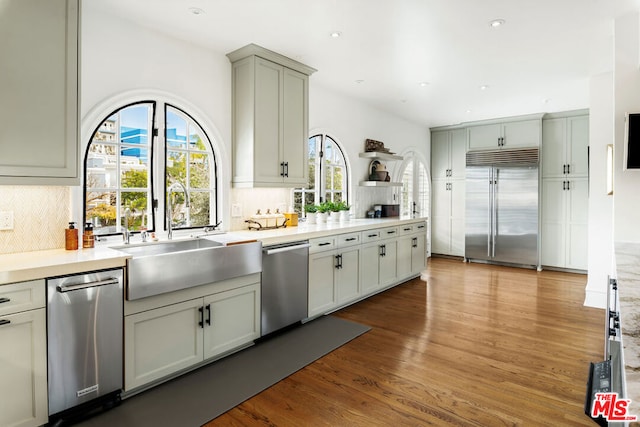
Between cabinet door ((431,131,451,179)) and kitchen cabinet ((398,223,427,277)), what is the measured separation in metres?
2.26

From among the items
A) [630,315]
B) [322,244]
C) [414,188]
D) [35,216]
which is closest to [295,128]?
[322,244]

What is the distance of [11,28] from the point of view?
7.04 feet

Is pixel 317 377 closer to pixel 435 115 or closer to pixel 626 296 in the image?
pixel 626 296

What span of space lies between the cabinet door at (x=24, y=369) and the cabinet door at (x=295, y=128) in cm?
248

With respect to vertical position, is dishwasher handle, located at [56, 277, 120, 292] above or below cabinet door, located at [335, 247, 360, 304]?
above

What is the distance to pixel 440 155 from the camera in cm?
769

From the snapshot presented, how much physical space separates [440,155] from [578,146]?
232 cm

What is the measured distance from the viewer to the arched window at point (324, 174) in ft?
16.0

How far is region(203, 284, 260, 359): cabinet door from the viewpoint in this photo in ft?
9.11

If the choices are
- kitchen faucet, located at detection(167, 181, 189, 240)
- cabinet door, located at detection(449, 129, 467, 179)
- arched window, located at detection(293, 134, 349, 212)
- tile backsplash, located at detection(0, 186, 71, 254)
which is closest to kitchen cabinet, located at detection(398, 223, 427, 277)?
arched window, located at detection(293, 134, 349, 212)

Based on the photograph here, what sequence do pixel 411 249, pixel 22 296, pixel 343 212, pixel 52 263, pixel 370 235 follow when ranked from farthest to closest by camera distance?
pixel 411 249
pixel 343 212
pixel 370 235
pixel 52 263
pixel 22 296

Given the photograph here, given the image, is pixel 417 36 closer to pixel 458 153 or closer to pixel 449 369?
pixel 449 369

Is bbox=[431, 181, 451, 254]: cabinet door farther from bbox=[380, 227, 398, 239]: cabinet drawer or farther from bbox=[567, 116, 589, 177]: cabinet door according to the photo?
bbox=[380, 227, 398, 239]: cabinet drawer

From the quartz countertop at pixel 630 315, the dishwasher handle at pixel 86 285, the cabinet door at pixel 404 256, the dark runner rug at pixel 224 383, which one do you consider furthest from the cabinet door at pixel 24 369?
the cabinet door at pixel 404 256
